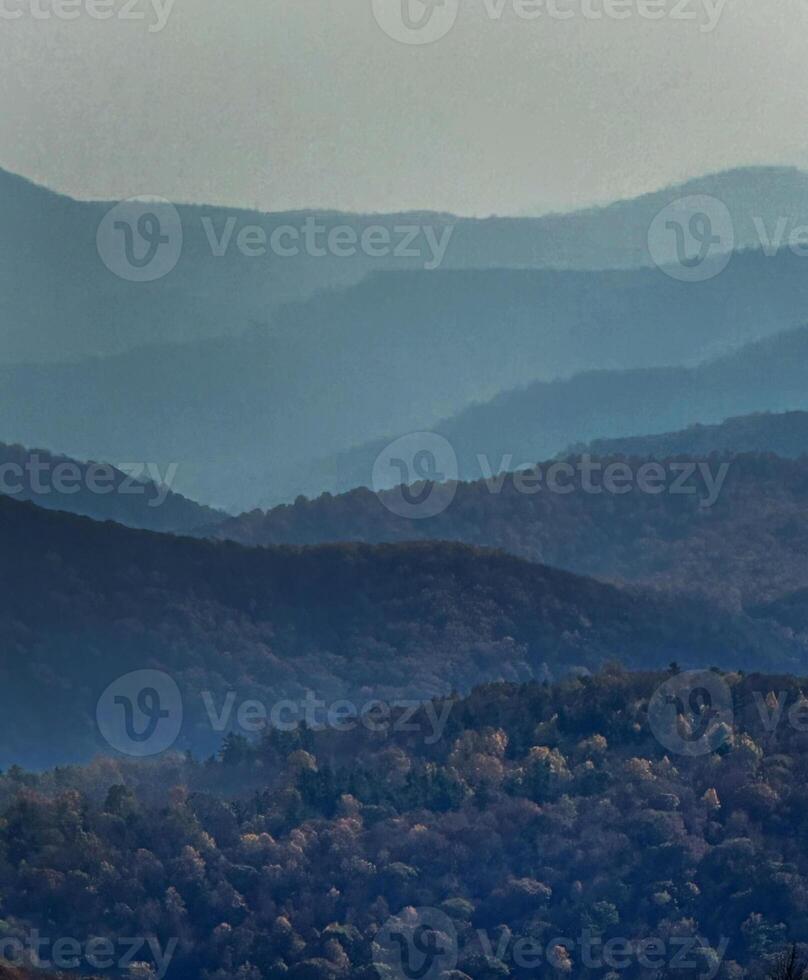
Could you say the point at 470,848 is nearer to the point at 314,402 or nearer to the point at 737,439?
the point at 737,439

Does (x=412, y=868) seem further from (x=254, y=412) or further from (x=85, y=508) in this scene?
(x=254, y=412)

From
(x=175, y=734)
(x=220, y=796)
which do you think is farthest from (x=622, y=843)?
(x=175, y=734)

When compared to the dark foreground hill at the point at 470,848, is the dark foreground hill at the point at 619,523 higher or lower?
higher

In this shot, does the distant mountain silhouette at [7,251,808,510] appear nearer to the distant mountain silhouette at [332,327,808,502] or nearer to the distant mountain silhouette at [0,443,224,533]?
the distant mountain silhouette at [332,327,808,502]

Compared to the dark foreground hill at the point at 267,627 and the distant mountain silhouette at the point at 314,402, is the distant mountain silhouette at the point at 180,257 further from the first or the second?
the dark foreground hill at the point at 267,627

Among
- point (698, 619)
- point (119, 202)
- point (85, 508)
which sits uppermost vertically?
point (119, 202)

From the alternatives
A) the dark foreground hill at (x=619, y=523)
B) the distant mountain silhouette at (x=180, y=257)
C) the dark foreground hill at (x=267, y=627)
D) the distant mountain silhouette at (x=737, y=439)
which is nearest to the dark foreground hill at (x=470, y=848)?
the dark foreground hill at (x=267, y=627)
